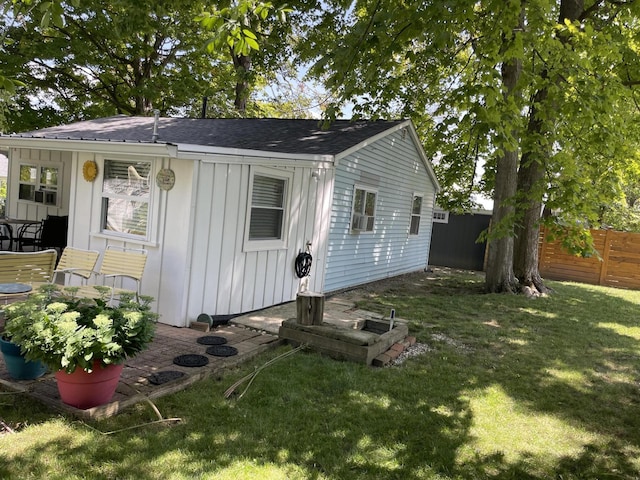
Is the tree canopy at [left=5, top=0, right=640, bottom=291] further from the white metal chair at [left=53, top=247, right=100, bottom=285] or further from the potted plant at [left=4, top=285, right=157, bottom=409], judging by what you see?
the white metal chair at [left=53, top=247, right=100, bottom=285]

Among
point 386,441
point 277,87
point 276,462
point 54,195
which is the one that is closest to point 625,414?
point 386,441

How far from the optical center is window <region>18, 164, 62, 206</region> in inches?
398

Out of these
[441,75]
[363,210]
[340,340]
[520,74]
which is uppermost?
[441,75]

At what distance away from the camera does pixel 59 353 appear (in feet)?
10.5

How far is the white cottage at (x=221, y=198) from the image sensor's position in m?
5.81

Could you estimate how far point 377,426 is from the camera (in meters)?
3.71

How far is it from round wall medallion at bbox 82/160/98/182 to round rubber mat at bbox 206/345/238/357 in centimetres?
313

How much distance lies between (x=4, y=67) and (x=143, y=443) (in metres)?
14.0

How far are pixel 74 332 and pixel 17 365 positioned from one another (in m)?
1.12

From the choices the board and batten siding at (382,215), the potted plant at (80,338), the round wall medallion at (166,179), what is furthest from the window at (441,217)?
the potted plant at (80,338)

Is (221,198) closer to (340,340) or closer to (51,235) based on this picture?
(340,340)

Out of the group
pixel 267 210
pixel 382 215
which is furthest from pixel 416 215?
pixel 267 210

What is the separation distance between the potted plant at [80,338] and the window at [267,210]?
3.02 m

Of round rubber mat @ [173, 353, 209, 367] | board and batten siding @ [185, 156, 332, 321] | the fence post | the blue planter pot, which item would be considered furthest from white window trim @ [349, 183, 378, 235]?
the fence post
